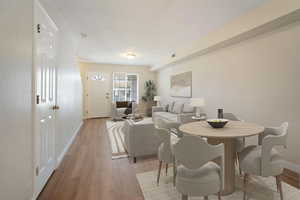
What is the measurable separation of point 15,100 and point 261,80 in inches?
137

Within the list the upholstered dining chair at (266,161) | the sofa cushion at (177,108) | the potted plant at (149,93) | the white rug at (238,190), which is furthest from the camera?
the potted plant at (149,93)

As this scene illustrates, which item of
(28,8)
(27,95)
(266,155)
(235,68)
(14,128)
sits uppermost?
(28,8)

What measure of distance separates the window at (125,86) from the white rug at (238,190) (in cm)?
571

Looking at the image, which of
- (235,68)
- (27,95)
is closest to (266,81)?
(235,68)

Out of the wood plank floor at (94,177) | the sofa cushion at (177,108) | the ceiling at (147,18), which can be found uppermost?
the ceiling at (147,18)

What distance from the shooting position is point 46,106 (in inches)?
79.7

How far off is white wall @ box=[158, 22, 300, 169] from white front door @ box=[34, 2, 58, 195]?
3.42 meters

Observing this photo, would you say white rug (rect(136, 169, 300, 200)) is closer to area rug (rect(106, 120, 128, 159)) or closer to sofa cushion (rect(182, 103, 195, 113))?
area rug (rect(106, 120, 128, 159))

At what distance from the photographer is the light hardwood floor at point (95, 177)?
178cm

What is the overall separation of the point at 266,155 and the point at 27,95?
245cm

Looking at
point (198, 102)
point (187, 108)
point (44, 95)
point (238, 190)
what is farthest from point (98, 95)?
point (238, 190)

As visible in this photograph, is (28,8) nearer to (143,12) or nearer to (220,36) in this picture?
(143,12)

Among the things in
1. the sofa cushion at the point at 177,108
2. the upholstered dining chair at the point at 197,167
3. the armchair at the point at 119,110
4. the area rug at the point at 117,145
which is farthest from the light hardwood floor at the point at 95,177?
the armchair at the point at 119,110

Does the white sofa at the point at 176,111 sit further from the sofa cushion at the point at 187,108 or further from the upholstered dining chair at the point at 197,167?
the upholstered dining chair at the point at 197,167
